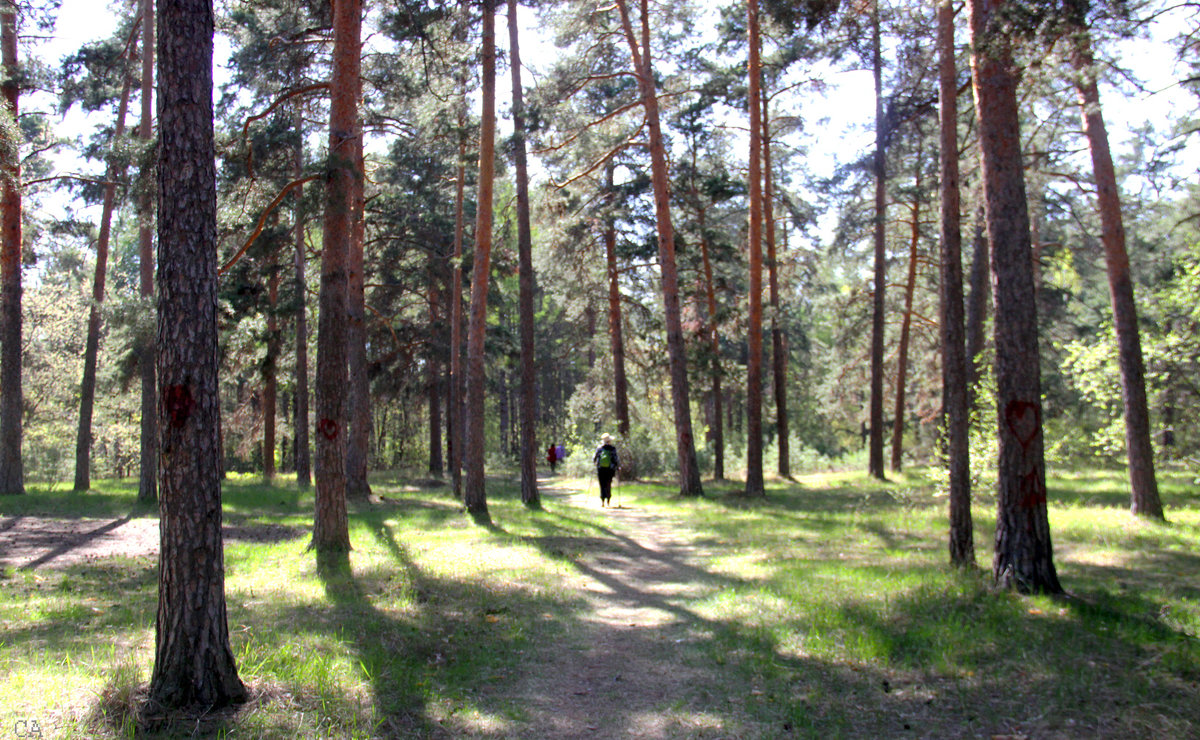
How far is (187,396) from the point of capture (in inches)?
173

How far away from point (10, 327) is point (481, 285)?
11299 millimetres

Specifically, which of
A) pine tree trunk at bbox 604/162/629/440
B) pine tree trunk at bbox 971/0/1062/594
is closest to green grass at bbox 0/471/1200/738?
pine tree trunk at bbox 971/0/1062/594

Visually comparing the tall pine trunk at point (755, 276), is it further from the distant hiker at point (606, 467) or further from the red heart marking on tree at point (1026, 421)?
the red heart marking on tree at point (1026, 421)

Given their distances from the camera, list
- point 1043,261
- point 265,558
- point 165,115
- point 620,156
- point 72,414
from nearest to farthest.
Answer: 1. point 165,115
2. point 265,558
3. point 1043,261
4. point 620,156
5. point 72,414

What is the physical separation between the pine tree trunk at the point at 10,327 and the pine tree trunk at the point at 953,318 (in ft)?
60.6

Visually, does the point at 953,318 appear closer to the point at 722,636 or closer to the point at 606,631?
the point at 722,636

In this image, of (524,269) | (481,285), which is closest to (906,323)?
(524,269)

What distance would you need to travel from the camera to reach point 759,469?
18.2 meters

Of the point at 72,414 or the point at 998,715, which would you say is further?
the point at 72,414

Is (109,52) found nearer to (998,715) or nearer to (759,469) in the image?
(759,469)

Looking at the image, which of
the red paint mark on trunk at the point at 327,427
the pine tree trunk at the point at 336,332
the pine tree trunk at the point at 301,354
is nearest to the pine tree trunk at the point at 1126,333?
the pine tree trunk at the point at 336,332

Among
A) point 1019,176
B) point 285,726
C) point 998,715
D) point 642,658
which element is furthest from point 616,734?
point 1019,176

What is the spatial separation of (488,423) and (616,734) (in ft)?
155

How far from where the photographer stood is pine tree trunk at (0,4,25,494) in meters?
16.7
